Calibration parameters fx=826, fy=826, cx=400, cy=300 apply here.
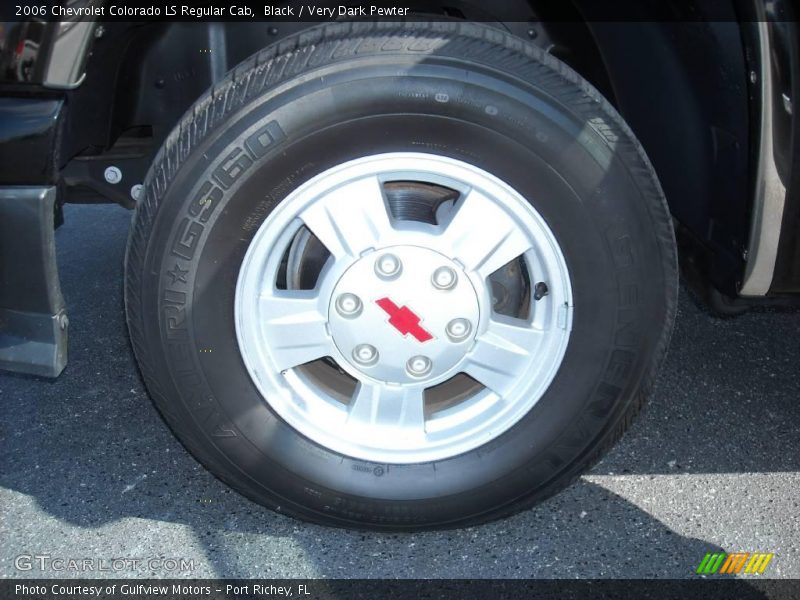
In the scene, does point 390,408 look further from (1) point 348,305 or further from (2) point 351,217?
(2) point 351,217

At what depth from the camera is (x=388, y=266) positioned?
1.80m

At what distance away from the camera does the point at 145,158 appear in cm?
226

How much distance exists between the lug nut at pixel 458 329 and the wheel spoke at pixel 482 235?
12cm

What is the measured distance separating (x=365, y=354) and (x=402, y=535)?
47cm

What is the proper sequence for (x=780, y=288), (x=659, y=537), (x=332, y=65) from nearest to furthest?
(x=332, y=65)
(x=780, y=288)
(x=659, y=537)

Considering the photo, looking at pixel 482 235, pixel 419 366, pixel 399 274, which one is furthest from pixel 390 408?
pixel 482 235

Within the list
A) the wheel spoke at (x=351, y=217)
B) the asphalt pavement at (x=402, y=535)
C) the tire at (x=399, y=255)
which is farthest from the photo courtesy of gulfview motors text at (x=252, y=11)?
the asphalt pavement at (x=402, y=535)

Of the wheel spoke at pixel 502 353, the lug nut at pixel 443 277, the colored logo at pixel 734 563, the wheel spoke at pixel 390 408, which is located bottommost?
the colored logo at pixel 734 563

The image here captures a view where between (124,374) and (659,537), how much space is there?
1.66 m

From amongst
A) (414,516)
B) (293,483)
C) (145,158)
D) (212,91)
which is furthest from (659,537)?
(145,158)

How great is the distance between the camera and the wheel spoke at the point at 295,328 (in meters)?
1.83

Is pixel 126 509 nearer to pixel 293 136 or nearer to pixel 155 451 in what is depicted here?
pixel 155 451

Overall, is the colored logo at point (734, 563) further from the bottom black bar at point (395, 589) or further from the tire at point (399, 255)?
the tire at point (399, 255)

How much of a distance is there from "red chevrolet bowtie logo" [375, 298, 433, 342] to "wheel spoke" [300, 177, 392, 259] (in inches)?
5.3
